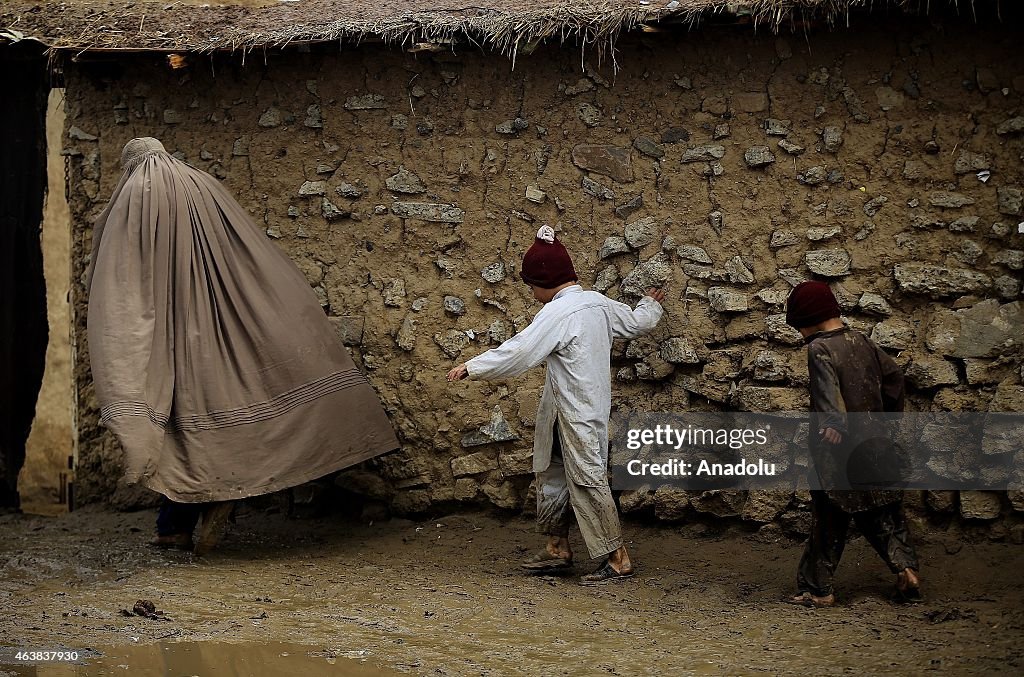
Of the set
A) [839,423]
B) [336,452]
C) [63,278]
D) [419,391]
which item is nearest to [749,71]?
[839,423]

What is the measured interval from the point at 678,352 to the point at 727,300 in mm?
310

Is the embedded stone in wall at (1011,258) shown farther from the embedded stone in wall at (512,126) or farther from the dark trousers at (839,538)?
the embedded stone in wall at (512,126)

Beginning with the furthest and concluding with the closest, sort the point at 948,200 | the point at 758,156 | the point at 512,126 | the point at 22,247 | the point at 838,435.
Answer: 1. the point at 22,247
2. the point at 512,126
3. the point at 758,156
4. the point at 948,200
5. the point at 838,435

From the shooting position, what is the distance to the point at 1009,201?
4695 mm

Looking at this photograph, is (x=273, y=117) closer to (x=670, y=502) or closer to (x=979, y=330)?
(x=670, y=502)

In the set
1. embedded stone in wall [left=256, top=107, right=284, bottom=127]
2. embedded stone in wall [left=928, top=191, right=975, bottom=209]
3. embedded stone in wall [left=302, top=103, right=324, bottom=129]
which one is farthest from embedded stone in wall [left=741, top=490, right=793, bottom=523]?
embedded stone in wall [left=256, top=107, right=284, bottom=127]

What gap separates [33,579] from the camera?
479cm

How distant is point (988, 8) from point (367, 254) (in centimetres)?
291

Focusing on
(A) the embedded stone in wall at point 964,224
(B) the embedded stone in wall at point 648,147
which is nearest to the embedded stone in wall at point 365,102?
(B) the embedded stone in wall at point 648,147

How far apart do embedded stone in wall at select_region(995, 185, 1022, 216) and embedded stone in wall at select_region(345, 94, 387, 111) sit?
2762 millimetres

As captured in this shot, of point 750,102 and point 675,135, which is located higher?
point 750,102

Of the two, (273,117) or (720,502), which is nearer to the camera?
(720,502)

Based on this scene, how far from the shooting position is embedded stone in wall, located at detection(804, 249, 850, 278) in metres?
4.91

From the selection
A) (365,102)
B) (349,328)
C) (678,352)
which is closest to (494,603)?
(678,352)
